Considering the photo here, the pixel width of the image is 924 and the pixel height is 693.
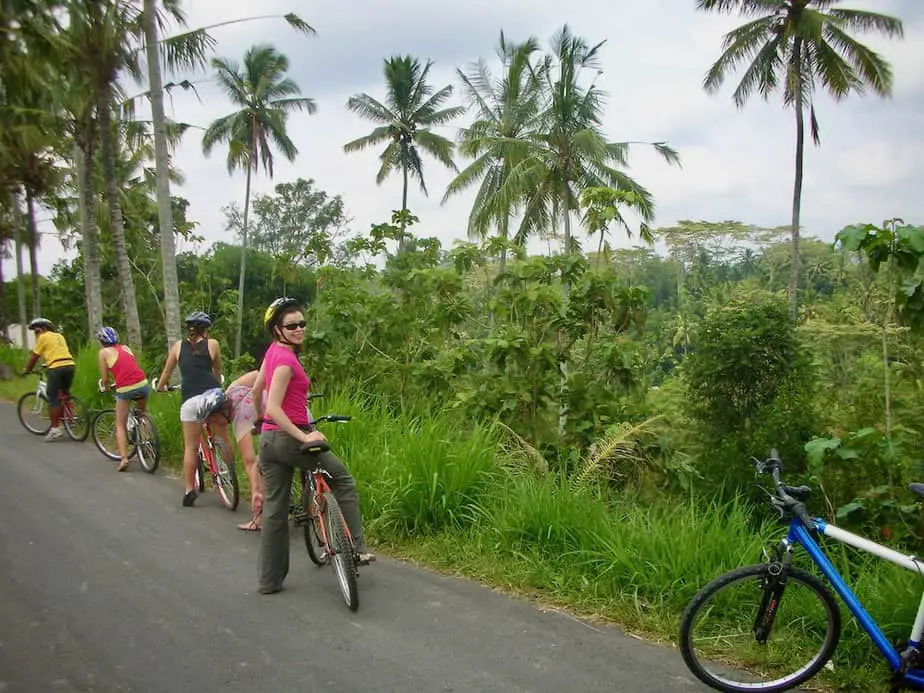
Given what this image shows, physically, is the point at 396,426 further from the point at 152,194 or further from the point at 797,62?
the point at 152,194

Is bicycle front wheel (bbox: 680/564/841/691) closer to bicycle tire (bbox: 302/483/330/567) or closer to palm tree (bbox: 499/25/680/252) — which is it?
bicycle tire (bbox: 302/483/330/567)

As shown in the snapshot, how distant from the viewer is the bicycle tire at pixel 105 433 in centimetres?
958

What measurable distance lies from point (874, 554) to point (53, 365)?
1039cm

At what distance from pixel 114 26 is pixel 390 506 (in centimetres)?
1018

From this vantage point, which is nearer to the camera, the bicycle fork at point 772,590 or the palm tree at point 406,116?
the bicycle fork at point 772,590

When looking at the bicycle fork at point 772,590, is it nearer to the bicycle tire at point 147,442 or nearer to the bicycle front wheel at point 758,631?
the bicycle front wheel at point 758,631

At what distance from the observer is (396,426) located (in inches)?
285

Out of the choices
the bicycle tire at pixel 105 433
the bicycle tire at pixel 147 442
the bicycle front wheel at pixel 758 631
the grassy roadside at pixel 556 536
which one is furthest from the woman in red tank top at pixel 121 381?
the bicycle front wheel at pixel 758 631

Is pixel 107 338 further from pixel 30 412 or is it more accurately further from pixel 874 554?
pixel 874 554

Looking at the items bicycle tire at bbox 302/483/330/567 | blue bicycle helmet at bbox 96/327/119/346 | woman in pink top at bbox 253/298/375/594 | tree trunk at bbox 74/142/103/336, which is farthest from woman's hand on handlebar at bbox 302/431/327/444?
tree trunk at bbox 74/142/103/336

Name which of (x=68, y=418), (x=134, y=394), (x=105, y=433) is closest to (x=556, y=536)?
(x=134, y=394)

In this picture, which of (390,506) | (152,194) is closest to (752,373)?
(390,506)

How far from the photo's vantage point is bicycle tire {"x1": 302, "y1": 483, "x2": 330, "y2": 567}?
5.16m

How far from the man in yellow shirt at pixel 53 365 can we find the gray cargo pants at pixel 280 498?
6987mm
